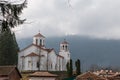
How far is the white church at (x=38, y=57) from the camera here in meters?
90.2

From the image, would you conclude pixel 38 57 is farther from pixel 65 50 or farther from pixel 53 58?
pixel 65 50

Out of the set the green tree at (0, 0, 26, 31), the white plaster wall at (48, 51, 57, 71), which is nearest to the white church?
the white plaster wall at (48, 51, 57, 71)

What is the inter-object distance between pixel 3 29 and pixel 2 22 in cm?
27

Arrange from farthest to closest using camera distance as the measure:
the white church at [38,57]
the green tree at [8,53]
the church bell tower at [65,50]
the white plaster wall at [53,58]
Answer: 1. the church bell tower at [65,50]
2. the white plaster wall at [53,58]
3. the green tree at [8,53]
4. the white church at [38,57]

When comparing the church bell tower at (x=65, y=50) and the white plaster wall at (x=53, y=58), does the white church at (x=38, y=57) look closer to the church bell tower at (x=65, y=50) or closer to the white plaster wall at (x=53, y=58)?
the white plaster wall at (x=53, y=58)

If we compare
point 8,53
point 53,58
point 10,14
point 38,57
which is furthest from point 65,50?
point 10,14

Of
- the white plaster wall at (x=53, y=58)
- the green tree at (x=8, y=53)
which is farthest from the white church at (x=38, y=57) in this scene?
the green tree at (x=8, y=53)

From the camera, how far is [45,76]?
71.2 m

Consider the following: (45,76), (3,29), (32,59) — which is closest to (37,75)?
(45,76)

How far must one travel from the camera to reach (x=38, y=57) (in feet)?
299

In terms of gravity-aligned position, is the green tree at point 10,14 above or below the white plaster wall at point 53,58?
below

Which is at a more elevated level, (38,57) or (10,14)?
(38,57)

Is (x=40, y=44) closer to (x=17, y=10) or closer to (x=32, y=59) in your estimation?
(x=32, y=59)

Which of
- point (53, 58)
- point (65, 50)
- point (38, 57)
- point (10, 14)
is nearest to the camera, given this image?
point (10, 14)
